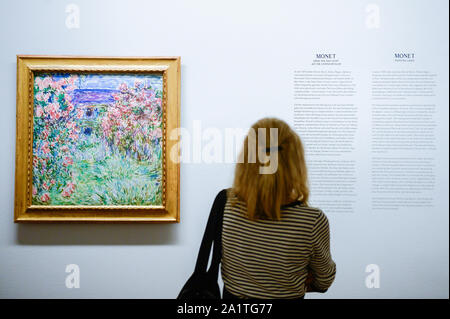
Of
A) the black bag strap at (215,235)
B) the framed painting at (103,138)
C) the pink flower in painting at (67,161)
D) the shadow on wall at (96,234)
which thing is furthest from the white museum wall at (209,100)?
the black bag strap at (215,235)

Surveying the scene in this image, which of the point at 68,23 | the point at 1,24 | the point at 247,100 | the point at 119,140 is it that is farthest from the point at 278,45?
the point at 1,24

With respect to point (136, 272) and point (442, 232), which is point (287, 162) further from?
point (442, 232)

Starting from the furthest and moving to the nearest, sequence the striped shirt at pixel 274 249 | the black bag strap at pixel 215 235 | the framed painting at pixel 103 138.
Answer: the framed painting at pixel 103 138, the black bag strap at pixel 215 235, the striped shirt at pixel 274 249

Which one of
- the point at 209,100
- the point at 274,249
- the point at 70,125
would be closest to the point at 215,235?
the point at 274,249

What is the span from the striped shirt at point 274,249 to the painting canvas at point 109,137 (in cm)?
101

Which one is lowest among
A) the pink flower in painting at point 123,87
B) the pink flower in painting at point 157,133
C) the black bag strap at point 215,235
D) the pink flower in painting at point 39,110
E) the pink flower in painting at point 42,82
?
the black bag strap at point 215,235

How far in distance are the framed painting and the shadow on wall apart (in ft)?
0.37

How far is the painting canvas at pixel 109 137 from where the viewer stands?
Answer: 2.20 m

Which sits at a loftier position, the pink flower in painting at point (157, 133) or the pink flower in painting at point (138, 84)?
the pink flower in painting at point (138, 84)

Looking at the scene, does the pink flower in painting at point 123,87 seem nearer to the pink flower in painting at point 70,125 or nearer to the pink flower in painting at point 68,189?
the pink flower in painting at point 70,125

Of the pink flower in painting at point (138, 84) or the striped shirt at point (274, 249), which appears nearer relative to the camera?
the striped shirt at point (274, 249)

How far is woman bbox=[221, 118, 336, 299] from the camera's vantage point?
50.4 inches

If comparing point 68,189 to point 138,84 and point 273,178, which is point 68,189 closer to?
point 138,84

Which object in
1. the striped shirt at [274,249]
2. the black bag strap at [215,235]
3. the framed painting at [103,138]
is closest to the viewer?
the striped shirt at [274,249]
